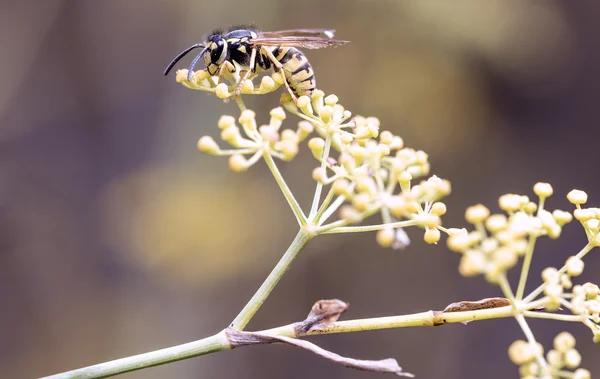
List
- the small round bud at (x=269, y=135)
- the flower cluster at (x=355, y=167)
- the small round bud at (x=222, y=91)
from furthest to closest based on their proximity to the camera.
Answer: the small round bud at (x=222, y=91), the small round bud at (x=269, y=135), the flower cluster at (x=355, y=167)

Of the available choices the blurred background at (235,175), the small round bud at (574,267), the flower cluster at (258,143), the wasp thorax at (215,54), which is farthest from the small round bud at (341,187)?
the blurred background at (235,175)

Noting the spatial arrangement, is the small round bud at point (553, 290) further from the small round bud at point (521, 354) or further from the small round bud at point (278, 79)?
the small round bud at point (278, 79)

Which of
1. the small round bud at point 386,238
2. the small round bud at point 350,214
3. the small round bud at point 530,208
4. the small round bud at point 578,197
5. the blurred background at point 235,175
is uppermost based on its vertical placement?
the blurred background at point 235,175

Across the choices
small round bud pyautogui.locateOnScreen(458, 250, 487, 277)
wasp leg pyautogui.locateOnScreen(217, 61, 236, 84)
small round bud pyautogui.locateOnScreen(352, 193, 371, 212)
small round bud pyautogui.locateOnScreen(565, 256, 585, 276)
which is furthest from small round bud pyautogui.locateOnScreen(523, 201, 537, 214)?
wasp leg pyautogui.locateOnScreen(217, 61, 236, 84)

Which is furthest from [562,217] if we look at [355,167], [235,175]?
[235,175]

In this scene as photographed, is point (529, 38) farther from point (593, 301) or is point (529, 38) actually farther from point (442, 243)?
point (593, 301)

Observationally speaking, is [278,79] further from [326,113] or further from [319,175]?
[319,175]

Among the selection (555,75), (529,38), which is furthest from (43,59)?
(555,75)

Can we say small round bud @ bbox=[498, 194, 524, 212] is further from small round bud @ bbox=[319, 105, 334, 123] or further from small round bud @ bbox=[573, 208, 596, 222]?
small round bud @ bbox=[319, 105, 334, 123]
